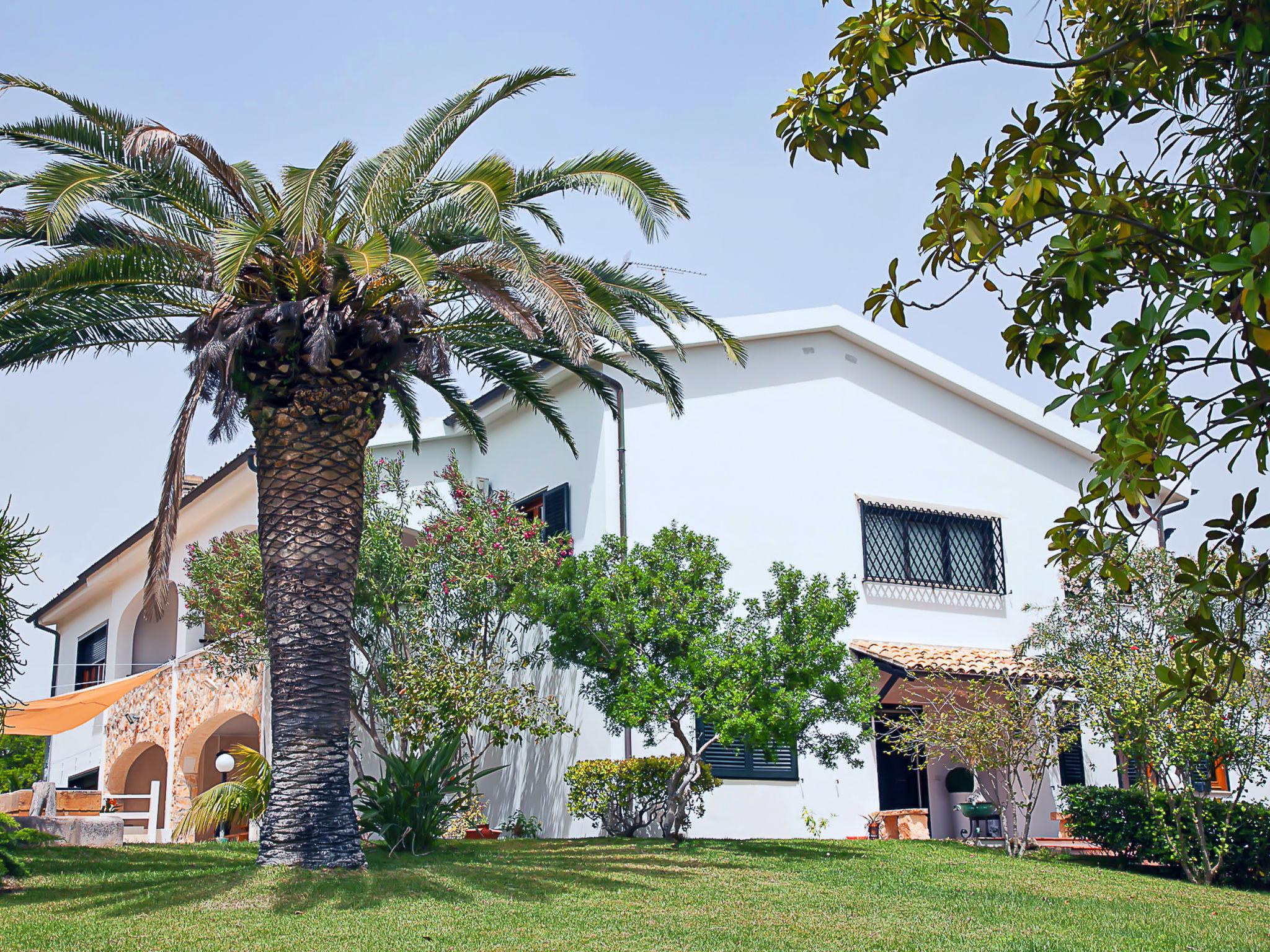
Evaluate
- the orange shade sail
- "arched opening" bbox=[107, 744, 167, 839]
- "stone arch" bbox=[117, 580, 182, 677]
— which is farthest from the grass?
"stone arch" bbox=[117, 580, 182, 677]

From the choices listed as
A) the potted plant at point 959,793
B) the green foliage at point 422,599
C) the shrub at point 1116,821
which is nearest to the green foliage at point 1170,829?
the shrub at point 1116,821

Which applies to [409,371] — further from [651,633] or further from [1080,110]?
[1080,110]

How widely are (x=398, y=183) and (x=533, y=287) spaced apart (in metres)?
2.09

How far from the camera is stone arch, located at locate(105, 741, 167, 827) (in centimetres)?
2339

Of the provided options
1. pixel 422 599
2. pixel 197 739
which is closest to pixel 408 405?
pixel 422 599

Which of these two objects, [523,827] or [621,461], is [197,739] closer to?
[523,827]

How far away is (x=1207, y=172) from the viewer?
563cm

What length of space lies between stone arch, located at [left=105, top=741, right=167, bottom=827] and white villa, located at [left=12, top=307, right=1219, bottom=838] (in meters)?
0.16

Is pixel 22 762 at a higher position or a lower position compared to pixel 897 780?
higher

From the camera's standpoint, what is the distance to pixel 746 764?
60.3ft

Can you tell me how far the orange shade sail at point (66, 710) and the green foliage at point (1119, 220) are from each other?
65.0 ft

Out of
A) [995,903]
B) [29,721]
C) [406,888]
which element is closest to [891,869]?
[995,903]

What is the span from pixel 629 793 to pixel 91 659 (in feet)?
75.9

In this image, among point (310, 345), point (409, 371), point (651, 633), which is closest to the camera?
point (310, 345)
